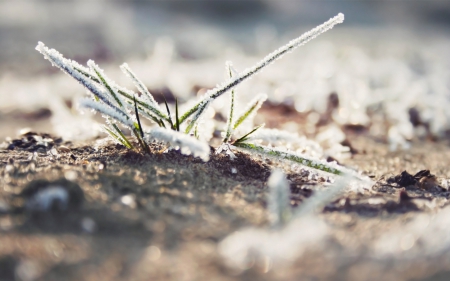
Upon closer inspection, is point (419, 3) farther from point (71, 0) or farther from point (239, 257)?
point (239, 257)

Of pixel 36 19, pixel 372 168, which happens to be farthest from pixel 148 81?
pixel 36 19

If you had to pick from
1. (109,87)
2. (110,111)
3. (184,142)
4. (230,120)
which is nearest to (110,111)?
(110,111)

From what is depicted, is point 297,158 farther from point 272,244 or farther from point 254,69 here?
point 272,244

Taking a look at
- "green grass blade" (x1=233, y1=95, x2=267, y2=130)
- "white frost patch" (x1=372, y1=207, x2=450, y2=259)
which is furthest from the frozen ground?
"green grass blade" (x1=233, y1=95, x2=267, y2=130)

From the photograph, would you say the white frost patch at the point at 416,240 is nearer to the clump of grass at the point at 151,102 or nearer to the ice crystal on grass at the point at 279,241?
the ice crystal on grass at the point at 279,241

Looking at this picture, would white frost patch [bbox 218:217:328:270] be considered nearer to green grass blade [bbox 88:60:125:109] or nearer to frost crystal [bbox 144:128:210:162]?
frost crystal [bbox 144:128:210:162]

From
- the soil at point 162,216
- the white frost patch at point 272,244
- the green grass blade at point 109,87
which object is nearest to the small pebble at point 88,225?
the soil at point 162,216
